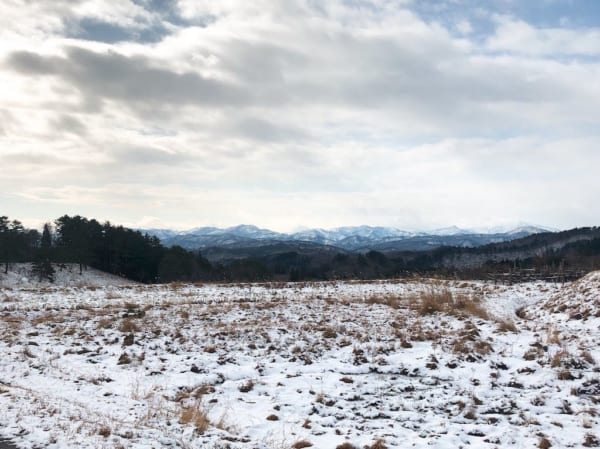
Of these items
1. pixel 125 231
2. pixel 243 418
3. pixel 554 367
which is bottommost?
pixel 243 418

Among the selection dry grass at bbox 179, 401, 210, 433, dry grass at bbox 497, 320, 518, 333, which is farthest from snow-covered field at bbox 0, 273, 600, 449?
dry grass at bbox 497, 320, 518, 333

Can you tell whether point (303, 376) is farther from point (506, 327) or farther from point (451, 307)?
point (451, 307)

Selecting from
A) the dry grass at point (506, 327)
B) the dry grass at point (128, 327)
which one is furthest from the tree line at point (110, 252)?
the dry grass at point (506, 327)

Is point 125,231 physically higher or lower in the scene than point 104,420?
higher

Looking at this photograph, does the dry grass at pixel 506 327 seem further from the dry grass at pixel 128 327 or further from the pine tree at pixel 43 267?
the pine tree at pixel 43 267

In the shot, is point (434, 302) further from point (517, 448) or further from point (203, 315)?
point (517, 448)

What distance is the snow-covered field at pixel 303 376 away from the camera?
22.2ft

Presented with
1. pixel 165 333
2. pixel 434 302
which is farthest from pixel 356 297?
pixel 165 333

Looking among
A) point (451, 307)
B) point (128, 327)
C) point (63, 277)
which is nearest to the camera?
point (128, 327)

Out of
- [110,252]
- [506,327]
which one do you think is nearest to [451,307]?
[506,327]

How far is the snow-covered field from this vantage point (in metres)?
6.78

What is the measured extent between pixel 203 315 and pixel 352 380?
9.25m

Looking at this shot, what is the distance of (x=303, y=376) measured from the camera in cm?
1018

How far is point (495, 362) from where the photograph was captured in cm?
1052
